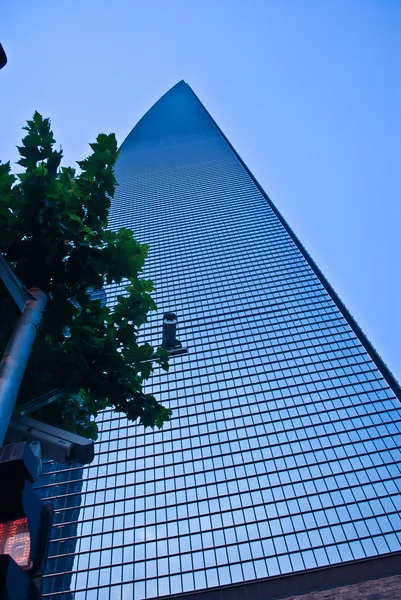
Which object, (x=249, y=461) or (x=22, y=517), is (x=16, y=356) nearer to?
(x=22, y=517)

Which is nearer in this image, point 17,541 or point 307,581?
point 17,541

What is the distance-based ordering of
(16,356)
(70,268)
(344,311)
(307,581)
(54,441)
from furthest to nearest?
(344,311) < (307,581) < (70,268) < (54,441) < (16,356)

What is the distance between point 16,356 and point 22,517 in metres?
1.47

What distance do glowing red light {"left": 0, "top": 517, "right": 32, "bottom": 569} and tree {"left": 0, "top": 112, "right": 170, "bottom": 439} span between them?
269cm

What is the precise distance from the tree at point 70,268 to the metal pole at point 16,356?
705 mm

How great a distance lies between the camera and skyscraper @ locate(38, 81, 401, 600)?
36.6m

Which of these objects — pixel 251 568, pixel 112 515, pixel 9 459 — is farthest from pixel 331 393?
pixel 9 459

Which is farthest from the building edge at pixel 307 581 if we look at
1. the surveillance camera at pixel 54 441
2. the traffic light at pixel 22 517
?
the traffic light at pixel 22 517

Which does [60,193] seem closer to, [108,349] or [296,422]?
[108,349]

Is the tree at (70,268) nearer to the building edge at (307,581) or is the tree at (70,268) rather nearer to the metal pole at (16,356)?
the metal pole at (16,356)

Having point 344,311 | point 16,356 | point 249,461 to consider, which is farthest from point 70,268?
point 344,311

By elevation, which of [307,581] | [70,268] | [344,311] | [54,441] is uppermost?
[344,311]

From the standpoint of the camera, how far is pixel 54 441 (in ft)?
12.9

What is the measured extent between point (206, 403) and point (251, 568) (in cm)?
1785
